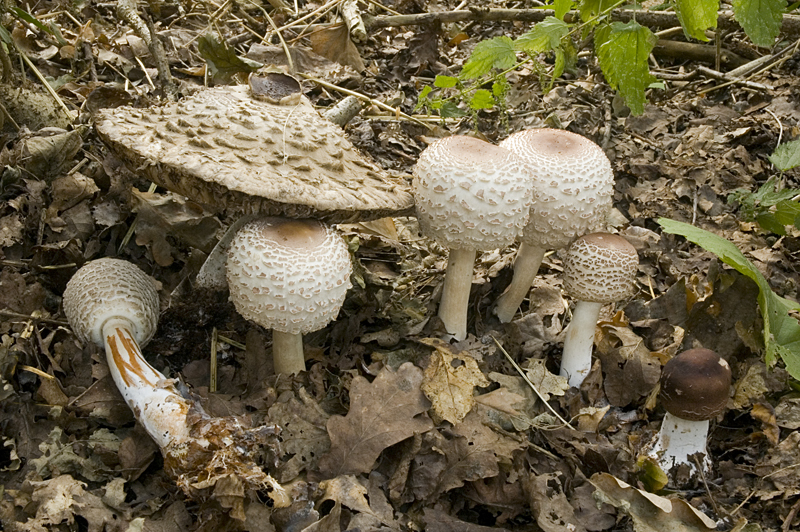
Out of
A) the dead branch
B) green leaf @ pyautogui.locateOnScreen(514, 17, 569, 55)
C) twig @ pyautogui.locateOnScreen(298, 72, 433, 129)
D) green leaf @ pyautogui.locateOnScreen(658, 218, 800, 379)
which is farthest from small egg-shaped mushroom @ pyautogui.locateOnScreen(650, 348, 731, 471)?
the dead branch

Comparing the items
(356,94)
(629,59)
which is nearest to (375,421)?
(629,59)

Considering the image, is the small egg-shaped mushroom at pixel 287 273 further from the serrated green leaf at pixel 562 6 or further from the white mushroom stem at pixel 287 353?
the serrated green leaf at pixel 562 6

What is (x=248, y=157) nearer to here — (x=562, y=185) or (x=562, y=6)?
(x=562, y=185)

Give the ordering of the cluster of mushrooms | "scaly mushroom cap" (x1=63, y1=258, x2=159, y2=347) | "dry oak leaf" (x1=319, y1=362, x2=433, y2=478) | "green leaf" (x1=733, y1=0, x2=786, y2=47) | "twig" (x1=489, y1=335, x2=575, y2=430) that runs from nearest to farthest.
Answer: the cluster of mushrooms
"dry oak leaf" (x1=319, y1=362, x2=433, y2=478)
"scaly mushroom cap" (x1=63, y1=258, x2=159, y2=347)
"green leaf" (x1=733, y1=0, x2=786, y2=47)
"twig" (x1=489, y1=335, x2=575, y2=430)

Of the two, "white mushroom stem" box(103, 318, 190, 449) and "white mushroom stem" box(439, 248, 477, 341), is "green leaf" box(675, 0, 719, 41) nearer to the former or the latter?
"white mushroom stem" box(439, 248, 477, 341)

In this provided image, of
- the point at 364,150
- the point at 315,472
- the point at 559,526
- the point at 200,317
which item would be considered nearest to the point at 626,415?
the point at 559,526

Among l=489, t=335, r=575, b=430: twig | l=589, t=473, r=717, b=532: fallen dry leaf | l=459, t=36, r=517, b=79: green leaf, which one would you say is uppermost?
l=459, t=36, r=517, b=79: green leaf
